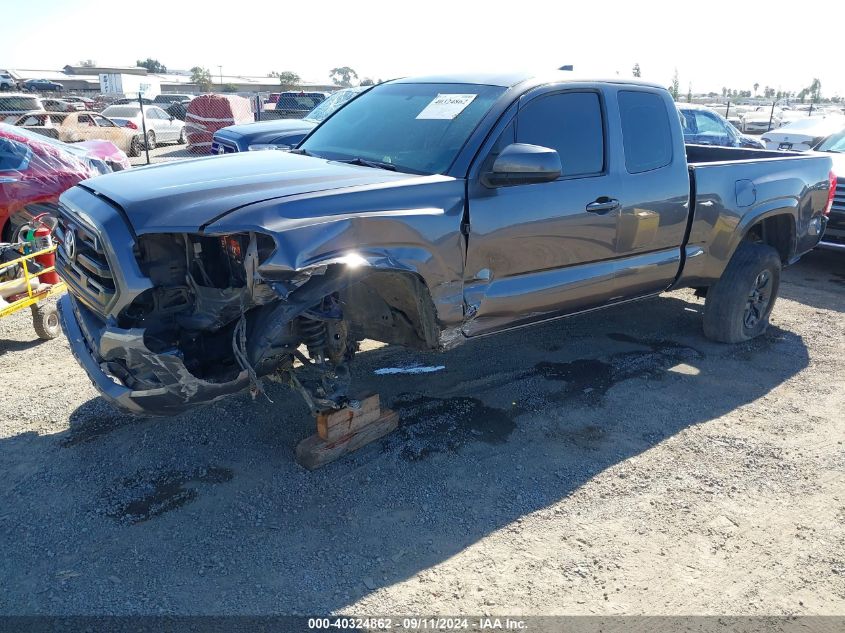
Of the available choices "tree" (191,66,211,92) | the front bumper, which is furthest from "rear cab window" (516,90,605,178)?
"tree" (191,66,211,92)

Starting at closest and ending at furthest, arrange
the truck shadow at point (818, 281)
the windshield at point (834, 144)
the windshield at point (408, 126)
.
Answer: the windshield at point (408, 126) → the truck shadow at point (818, 281) → the windshield at point (834, 144)

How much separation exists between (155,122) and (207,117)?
5.26 metres

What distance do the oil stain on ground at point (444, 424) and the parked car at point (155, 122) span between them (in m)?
20.0

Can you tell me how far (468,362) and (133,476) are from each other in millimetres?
2531

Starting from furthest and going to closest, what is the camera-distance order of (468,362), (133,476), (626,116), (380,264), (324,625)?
(468,362) < (626,116) < (133,476) < (380,264) < (324,625)

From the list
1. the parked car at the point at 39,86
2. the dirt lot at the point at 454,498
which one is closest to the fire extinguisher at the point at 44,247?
the dirt lot at the point at 454,498

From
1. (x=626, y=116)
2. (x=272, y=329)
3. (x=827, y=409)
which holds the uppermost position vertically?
(x=626, y=116)

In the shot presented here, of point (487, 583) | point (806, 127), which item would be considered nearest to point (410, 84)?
point (487, 583)

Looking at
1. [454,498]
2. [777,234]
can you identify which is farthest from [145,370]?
[777,234]

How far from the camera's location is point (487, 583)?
9.72 feet

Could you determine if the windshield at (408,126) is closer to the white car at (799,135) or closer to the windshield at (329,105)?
the windshield at (329,105)

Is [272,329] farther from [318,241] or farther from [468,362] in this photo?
[468,362]

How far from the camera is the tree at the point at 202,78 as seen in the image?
187ft

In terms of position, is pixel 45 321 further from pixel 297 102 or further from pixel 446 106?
pixel 297 102
